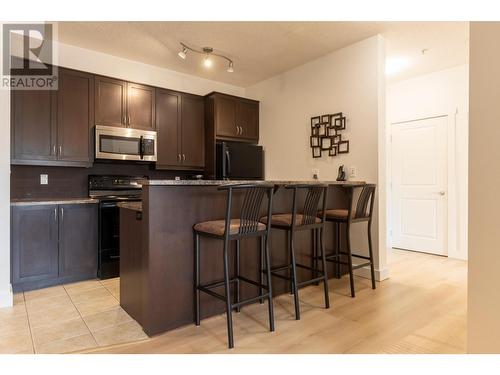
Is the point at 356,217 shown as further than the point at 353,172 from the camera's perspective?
No

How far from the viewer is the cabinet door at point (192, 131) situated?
4.34 m

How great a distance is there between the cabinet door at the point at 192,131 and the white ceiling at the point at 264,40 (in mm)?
521

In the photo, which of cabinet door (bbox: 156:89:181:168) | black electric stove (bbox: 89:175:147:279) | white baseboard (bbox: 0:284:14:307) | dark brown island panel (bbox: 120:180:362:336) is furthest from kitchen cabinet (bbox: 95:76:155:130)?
white baseboard (bbox: 0:284:14:307)

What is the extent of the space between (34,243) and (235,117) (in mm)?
2986

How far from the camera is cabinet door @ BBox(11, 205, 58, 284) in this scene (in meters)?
2.91

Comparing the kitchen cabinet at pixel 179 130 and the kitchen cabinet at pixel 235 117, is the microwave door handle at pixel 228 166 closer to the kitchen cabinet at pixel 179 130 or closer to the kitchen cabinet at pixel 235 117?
the kitchen cabinet at pixel 235 117

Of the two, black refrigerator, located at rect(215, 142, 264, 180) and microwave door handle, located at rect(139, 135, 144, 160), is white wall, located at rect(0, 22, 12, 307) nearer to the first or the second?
microwave door handle, located at rect(139, 135, 144, 160)

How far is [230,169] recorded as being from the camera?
443cm

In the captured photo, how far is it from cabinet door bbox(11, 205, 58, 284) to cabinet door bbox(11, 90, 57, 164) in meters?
0.61

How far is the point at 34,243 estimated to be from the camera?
118 inches

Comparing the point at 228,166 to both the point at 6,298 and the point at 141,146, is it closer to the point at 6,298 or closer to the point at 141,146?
the point at 141,146

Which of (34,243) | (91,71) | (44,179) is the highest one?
(91,71)

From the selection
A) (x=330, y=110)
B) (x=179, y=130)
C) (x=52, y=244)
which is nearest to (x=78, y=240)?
(x=52, y=244)
